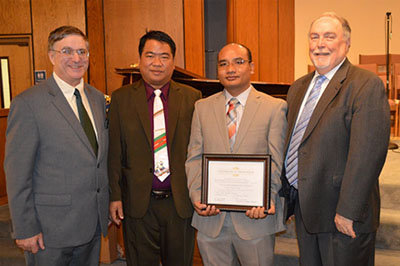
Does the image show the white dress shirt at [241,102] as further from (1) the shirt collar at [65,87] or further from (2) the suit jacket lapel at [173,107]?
(1) the shirt collar at [65,87]

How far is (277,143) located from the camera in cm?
202

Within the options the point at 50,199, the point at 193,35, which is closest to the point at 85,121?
the point at 50,199

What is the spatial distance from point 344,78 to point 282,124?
15.9 inches

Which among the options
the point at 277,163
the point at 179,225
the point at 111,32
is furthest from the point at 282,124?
the point at 111,32

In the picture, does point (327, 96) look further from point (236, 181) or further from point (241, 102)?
point (236, 181)

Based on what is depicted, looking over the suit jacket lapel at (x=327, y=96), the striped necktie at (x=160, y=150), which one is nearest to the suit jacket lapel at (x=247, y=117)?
the suit jacket lapel at (x=327, y=96)

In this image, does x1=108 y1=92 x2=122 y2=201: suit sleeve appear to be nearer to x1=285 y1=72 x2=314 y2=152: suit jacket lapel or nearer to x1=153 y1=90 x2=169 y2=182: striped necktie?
x1=153 y1=90 x2=169 y2=182: striped necktie

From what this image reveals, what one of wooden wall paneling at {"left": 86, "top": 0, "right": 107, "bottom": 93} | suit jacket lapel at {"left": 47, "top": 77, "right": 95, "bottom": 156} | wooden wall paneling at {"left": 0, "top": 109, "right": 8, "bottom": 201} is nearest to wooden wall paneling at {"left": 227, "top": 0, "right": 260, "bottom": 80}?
wooden wall paneling at {"left": 86, "top": 0, "right": 107, "bottom": 93}

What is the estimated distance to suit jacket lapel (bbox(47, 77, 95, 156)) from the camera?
191 centimetres

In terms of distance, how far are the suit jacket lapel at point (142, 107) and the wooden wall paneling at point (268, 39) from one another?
16.1 ft

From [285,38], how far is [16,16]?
177 inches

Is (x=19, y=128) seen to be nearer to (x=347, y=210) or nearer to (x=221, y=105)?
(x=221, y=105)

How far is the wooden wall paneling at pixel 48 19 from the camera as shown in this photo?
5.48 m

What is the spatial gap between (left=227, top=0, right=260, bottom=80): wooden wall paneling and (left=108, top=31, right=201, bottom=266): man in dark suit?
471cm
